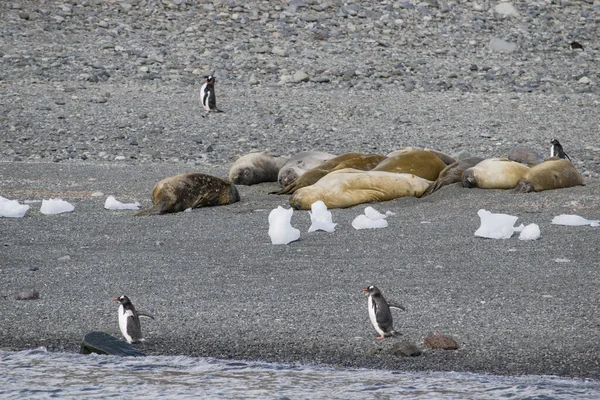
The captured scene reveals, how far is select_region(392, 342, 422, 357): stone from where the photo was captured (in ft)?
16.1

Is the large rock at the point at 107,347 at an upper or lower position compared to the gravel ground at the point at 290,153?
lower

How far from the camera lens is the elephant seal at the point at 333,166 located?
394 inches

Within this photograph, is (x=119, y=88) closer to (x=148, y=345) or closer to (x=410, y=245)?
(x=410, y=245)

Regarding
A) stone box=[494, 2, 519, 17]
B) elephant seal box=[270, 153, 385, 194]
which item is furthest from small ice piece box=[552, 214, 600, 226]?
stone box=[494, 2, 519, 17]

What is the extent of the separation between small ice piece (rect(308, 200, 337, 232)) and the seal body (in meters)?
2.92

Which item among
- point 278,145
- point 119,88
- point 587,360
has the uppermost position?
point 119,88

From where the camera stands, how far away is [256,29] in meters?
21.5

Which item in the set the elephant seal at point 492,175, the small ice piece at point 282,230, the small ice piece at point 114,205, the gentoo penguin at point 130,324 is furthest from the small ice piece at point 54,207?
the gentoo penguin at point 130,324

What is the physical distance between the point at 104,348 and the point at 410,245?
290 centimetres

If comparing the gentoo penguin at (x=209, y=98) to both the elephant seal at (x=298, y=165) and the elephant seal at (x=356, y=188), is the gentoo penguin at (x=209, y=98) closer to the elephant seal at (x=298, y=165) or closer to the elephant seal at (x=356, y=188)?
the elephant seal at (x=298, y=165)

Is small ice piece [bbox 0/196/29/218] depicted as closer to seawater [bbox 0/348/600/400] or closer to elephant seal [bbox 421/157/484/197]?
seawater [bbox 0/348/600/400]

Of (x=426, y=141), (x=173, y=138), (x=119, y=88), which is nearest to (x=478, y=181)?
(x=426, y=141)

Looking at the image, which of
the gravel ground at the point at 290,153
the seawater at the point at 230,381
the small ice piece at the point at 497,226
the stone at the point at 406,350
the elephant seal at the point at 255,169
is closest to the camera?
the seawater at the point at 230,381

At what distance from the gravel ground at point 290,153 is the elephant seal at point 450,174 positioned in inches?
7.1
